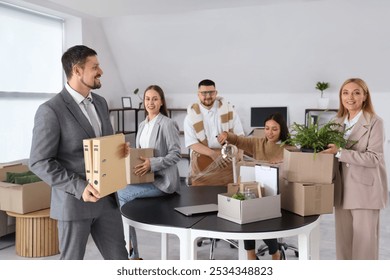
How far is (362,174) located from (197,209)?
105 centimetres

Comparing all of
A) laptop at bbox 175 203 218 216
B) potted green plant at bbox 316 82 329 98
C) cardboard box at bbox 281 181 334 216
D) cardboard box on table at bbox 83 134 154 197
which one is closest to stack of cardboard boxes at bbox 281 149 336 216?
cardboard box at bbox 281 181 334 216

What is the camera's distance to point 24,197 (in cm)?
379

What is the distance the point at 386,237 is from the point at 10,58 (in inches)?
175

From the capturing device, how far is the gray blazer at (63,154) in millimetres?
1985

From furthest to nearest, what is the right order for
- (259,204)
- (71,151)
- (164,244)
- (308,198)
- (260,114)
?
(260,114) < (164,244) < (308,198) < (259,204) < (71,151)

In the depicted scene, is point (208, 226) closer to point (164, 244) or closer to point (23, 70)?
point (164, 244)

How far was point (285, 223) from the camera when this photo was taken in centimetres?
218

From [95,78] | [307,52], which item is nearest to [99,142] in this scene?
[95,78]

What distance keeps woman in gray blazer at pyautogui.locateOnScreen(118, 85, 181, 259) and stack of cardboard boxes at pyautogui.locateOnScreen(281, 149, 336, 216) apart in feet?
2.78

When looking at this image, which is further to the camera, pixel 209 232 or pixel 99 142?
pixel 209 232

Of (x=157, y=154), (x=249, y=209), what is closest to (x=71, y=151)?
(x=249, y=209)

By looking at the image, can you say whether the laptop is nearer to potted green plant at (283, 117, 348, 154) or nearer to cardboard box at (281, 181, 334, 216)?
cardboard box at (281, 181, 334, 216)

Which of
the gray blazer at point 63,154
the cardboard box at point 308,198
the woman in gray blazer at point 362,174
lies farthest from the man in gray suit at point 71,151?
the woman in gray blazer at point 362,174
